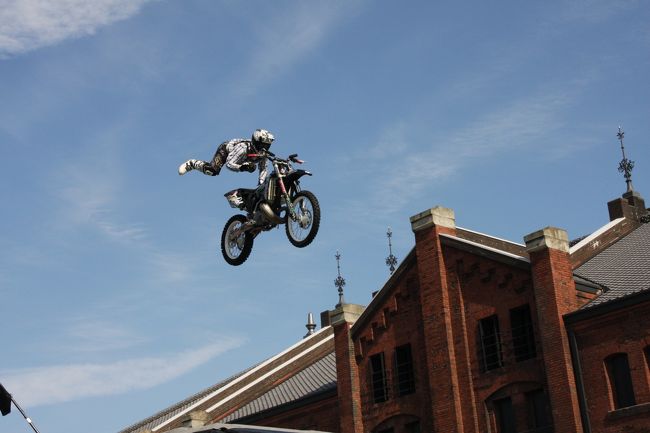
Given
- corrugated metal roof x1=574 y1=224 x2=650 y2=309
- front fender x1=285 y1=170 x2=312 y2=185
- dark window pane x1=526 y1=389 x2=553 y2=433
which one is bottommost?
dark window pane x1=526 y1=389 x2=553 y2=433

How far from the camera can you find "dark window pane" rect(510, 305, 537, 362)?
31.9 m

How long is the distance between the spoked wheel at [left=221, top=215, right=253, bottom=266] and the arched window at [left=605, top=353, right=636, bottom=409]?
15.5 meters

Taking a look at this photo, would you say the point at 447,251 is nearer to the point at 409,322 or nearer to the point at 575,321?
the point at 409,322

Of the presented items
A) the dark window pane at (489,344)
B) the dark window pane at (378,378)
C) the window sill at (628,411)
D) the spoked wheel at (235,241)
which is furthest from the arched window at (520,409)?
the spoked wheel at (235,241)

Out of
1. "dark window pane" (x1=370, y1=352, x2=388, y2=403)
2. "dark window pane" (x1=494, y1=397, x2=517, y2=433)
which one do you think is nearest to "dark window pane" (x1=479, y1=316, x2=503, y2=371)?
"dark window pane" (x1=494, y1=397, x2=517, y2=433)

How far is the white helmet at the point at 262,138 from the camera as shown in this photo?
648 inches

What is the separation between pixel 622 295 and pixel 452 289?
6265 mm

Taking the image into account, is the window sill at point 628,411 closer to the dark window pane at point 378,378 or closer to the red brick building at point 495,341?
the red brick building at point 495,341

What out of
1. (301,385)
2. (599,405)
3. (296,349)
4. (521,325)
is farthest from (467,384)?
(296,349)

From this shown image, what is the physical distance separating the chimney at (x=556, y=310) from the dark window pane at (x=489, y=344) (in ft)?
6.30

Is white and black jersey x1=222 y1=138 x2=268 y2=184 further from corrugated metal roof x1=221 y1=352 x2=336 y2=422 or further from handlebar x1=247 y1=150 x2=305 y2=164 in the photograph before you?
corrugated metal roof x1=221 y1=352 x2=336 y2=422

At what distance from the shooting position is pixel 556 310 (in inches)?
1214

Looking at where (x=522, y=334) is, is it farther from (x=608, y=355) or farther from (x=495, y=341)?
(x=608, y=355)

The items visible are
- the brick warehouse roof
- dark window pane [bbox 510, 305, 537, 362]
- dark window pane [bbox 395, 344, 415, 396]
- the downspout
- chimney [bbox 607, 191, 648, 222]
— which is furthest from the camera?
the brick warehouse roof
